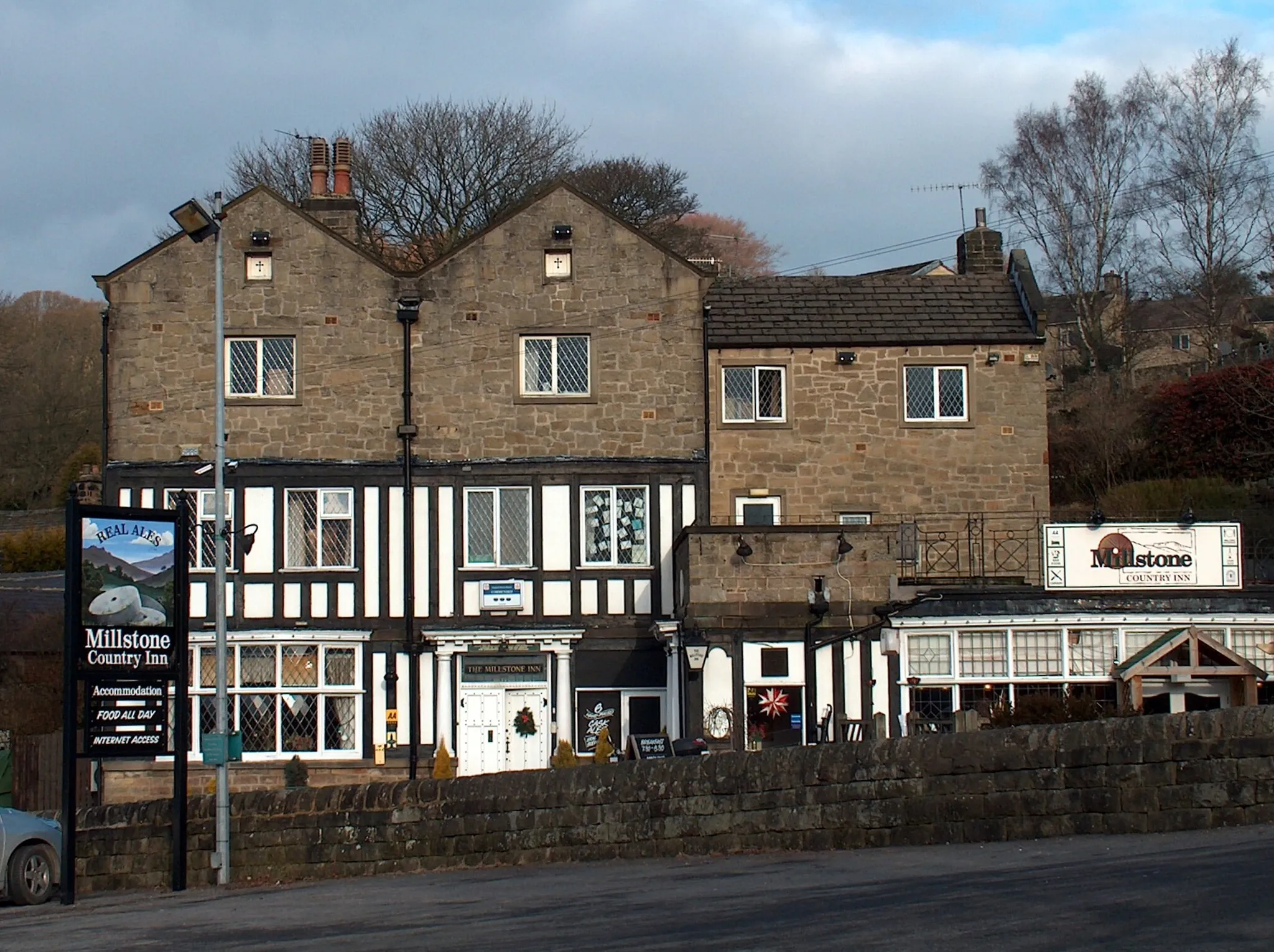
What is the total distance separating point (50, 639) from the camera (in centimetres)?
3803

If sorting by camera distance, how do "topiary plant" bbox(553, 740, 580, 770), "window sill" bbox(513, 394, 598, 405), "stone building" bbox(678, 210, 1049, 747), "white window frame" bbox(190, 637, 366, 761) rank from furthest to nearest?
1. "stone building" bbox(678, 210, 1049, 747)
2. "window sill" bbox(513, 394, 598, 405)
3. "white window frame" bbox(190, 637, 366, 761)
4. "topiary plant" bbox(553, 740, 580, 770)

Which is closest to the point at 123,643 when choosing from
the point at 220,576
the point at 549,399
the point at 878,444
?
the point at 220,576

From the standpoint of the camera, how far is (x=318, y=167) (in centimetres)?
3350

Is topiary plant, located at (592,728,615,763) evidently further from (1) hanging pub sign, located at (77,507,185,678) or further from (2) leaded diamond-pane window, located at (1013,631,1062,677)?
(1) hanging pub sign, located at (77,507,185,678)

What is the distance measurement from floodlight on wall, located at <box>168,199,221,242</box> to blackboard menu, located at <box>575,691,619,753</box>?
38.3 feet

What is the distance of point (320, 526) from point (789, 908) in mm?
19065

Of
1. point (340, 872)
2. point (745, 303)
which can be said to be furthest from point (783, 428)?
point (340, 872)

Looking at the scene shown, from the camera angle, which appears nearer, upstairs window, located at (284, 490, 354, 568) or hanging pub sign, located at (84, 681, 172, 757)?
hanging pub sign, located at (84, 681, 172, 757)

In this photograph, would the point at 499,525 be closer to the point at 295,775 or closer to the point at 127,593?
the point at 295,775

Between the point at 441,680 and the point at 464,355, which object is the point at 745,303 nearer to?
the point at 464,355

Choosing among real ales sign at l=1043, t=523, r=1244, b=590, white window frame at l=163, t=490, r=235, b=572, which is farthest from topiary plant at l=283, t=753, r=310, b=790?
real ales sign at l=1043, t=523, r=1244, b=590

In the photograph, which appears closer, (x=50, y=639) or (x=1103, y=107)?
(x=50, y=639)

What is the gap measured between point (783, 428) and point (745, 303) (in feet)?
8.91

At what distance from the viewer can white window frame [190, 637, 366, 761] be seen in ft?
95.9
